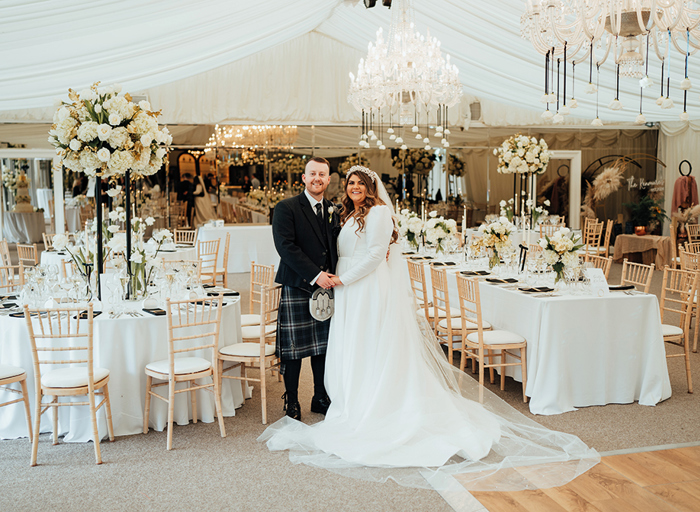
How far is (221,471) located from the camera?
4.02 meters

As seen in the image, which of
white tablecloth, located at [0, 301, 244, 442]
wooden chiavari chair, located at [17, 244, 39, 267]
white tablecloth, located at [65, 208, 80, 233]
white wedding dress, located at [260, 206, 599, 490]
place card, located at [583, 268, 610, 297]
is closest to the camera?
white wedding dress, located at [260, 206, 599, 490]

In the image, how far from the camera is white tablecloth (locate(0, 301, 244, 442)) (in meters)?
4.55

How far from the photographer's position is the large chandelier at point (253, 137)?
14.1 meters

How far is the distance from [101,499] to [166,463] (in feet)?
1.81

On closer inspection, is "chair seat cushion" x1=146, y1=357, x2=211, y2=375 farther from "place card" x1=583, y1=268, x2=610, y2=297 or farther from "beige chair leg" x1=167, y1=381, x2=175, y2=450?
"place card" x1=583, y1=268, x2=610, y2=297

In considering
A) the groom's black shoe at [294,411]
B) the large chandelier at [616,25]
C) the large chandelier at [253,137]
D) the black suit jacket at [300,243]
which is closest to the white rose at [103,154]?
the black suit jacket at [300,243]

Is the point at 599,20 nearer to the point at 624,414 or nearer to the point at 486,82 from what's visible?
the point at 624,414

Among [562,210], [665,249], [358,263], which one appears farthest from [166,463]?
[562,210]

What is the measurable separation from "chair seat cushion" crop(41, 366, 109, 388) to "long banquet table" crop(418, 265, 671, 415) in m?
3.13

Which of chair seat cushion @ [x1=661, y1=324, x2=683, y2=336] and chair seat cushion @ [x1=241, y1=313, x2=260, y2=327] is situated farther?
chair seat cushion @ [x1=241, y1=313, x2=260, y2=327]

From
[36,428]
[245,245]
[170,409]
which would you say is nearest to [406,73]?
[170,409]

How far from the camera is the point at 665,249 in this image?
42.9ft

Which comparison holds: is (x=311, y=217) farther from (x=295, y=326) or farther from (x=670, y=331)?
(x=670, y=331)

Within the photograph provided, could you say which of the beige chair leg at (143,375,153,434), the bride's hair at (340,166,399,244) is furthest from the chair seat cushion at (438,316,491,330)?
the beige chair leg at (143,375,153,434)
